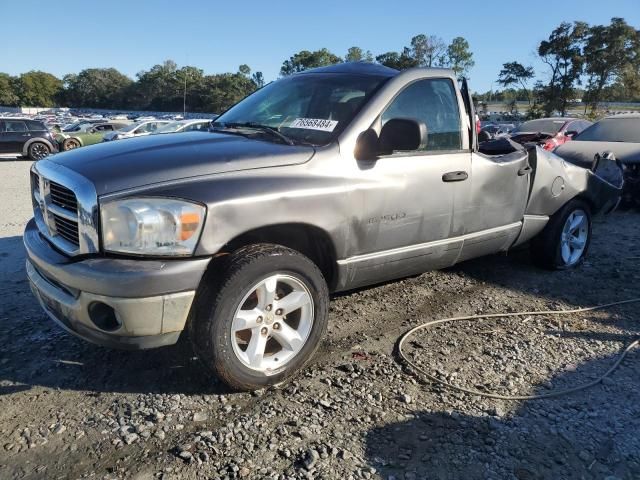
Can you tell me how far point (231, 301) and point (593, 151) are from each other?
7878 mm

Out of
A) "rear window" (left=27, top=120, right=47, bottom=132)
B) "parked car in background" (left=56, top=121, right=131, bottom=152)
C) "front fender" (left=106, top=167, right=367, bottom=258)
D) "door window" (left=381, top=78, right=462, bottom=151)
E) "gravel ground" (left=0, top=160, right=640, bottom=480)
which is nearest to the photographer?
"gravel ground" (left=0, top=160, right=640, bottom=480)

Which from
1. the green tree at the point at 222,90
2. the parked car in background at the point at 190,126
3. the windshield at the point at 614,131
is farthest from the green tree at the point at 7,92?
the windshield at the point at 614,131

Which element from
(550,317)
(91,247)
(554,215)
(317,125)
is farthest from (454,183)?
(91,247)

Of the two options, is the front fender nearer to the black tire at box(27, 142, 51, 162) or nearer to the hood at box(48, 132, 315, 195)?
the hood at box(48, 132, 315, 195)

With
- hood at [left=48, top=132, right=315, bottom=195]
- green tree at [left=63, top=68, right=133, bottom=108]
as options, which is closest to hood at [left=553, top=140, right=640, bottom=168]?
hood at [left=48, top=132, right=315, bottom=195]

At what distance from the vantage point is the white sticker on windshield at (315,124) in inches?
124

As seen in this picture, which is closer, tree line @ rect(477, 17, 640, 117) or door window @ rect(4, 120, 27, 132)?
door window @ rect(4, 120, 27, 132)

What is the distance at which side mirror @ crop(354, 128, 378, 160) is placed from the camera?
10.0 feet

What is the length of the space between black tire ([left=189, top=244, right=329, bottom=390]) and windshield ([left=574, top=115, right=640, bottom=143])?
8231mm

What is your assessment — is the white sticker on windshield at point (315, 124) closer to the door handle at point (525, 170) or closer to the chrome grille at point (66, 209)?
the chrome grille at point (66, 209)

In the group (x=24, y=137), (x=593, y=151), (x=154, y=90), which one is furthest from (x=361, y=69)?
(x=154, y=90)

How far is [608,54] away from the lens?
42156 mm

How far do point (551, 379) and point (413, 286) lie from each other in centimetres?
167

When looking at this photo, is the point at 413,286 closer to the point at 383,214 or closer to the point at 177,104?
the point at 383,214
